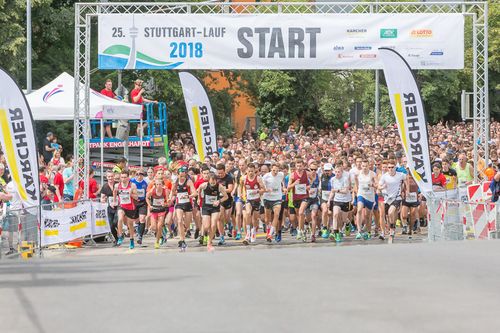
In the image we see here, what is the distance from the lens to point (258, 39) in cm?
1975

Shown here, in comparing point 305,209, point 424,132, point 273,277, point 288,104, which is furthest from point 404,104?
point 288,104

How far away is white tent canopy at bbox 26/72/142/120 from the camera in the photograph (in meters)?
23.1

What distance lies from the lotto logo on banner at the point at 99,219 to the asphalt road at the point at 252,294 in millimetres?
15528

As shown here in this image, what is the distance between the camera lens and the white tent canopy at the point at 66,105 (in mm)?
23094

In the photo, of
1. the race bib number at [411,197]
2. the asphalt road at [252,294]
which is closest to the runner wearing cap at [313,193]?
Answer: the race bib number at [411,197]

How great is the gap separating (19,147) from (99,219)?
13.5ft

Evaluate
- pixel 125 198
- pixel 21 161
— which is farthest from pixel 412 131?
pixel 21 161

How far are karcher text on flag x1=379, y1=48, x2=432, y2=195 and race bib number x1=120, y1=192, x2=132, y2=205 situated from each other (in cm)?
529

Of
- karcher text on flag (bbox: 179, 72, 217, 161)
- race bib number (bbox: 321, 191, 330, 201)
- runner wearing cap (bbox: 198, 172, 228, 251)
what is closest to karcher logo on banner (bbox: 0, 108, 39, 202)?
runner wearing cap (bbox: 198, 172, 228, 251)

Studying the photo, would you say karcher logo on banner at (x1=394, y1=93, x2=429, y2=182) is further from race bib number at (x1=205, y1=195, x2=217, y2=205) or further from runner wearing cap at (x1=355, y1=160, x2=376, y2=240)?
race bib number at (x1=205, y1=195, x2=217, y2=205)

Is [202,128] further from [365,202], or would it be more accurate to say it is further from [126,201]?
[365,202]

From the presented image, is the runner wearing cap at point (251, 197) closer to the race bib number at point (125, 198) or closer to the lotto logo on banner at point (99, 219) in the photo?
the race bib number at point (125, 198)

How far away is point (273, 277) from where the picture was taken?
13.4 ft

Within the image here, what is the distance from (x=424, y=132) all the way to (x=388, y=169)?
5.94 ft
